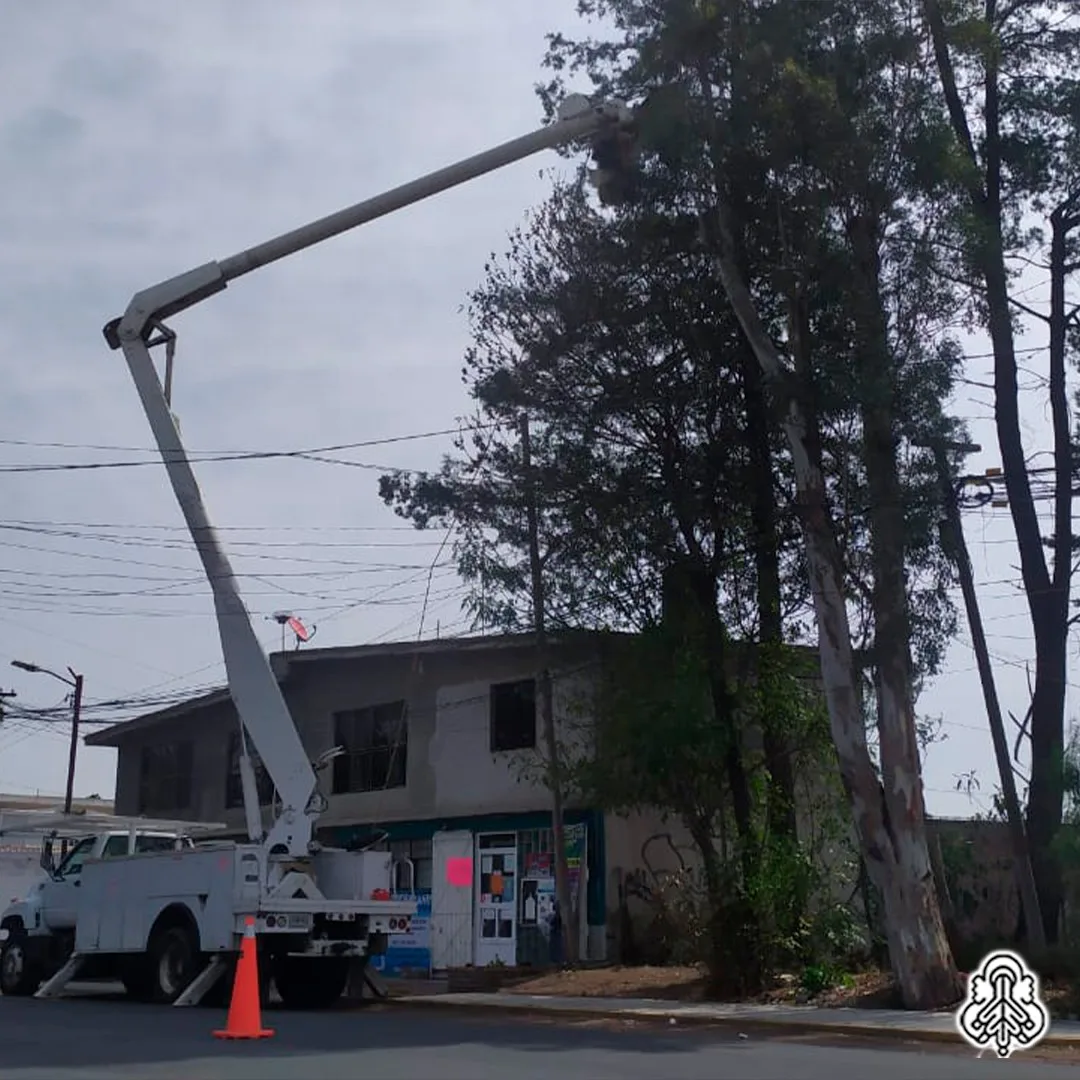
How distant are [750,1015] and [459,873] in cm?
1388

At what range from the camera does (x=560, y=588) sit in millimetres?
25531

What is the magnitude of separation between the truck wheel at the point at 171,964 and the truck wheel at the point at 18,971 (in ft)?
14.8

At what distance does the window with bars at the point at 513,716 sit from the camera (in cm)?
3116

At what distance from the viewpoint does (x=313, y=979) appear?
20672mm

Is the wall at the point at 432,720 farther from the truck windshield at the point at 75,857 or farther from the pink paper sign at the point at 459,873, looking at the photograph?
the truck windshield at the point at 75,857

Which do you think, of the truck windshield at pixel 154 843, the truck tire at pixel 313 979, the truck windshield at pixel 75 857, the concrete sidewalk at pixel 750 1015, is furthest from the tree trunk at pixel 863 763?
the truck windshield at pixel 75 857

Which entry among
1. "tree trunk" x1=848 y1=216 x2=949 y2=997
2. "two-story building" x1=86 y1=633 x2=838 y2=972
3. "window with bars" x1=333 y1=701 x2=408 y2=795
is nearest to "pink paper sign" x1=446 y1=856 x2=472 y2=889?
"two-story building" x1=86 y1=633 x2=838 y2=972

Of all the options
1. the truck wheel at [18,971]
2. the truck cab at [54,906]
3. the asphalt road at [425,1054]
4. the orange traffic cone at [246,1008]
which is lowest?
the asphalt road at [425,1054]

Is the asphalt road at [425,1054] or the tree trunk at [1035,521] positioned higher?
the tree trunk at [1035,521]

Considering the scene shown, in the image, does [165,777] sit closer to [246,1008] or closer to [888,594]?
[888,594]

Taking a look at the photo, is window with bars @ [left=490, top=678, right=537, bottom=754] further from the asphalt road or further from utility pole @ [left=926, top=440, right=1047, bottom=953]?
the asphalt road

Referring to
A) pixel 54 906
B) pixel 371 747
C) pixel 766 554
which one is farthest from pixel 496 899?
pixel 766 554

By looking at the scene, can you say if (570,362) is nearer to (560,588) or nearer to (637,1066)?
(560,588)

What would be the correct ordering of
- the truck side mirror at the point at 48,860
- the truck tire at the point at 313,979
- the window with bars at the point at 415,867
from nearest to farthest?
1. the truck tire at the point at 313,979
2. the truck side mirror at the point at 48,860
3. the window with bars at the point at 415,867
